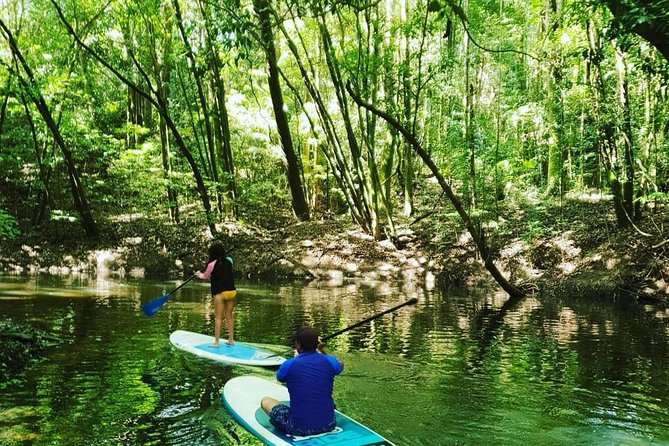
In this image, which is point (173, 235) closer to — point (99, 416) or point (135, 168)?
point (135, 168)

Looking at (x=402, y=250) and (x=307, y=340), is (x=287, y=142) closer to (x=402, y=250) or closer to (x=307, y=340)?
(x=402, y=250)

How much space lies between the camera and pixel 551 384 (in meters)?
6.39

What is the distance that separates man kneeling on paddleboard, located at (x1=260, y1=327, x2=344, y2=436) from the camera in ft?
Result: 13.6

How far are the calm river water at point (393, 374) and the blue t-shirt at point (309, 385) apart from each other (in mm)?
559

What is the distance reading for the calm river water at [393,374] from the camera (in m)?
4.73

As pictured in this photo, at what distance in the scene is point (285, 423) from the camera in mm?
4328

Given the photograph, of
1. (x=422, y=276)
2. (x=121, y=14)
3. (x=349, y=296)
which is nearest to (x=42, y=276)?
(x=121, y=14)

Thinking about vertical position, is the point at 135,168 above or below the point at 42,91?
below

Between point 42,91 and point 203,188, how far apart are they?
5437mm

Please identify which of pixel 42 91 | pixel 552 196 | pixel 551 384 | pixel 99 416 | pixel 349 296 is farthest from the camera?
pixel 552 196

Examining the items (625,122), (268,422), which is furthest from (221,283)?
(625,122)

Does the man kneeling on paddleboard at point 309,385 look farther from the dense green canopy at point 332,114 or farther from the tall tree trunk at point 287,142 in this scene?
the tall tree trunk at point 287,142

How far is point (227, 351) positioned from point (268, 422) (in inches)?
113

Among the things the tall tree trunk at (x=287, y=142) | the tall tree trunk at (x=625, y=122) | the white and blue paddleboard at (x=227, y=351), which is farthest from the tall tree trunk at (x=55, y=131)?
the tall tree trunk at (x=625, y=122)
